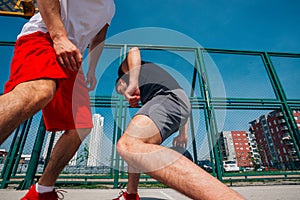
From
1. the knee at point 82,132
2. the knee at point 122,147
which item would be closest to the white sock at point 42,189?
the knee at point 82,132

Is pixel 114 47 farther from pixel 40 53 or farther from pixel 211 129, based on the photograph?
pixel 40 53

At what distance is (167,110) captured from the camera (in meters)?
1.22

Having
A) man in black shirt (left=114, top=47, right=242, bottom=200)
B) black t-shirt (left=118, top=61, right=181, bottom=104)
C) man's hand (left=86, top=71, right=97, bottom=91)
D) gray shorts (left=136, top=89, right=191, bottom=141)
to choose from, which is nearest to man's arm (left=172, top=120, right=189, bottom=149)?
man in black shirt (left=114, top=47, right=242, bottom=200)

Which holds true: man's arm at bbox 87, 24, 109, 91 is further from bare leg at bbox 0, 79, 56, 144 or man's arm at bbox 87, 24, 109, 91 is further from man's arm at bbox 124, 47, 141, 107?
bare leg at bbox 0, 79, 56, 144

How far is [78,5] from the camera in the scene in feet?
3.94

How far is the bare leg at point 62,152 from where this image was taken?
54.9 inches

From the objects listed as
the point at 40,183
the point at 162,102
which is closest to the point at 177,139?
the point at 162,102

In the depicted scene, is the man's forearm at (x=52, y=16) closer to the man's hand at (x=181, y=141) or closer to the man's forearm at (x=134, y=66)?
the man's forearm at (x=134, y=66)

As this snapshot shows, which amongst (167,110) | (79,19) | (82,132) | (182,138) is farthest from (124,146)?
(79,19)

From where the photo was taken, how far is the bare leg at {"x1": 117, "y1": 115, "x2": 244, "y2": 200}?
770mm

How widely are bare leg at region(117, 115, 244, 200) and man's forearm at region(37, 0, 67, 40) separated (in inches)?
24.6

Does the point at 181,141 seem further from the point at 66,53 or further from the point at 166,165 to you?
the point at 66,53

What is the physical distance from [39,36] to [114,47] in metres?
3.89

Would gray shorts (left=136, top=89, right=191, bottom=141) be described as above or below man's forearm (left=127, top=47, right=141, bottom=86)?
below
